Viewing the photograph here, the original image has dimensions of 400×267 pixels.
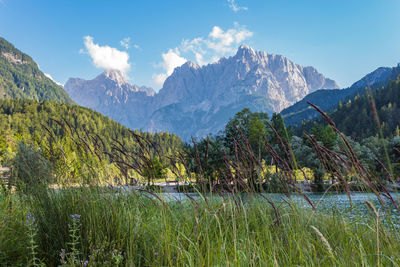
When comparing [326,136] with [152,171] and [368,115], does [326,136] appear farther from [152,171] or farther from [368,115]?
[368,115]

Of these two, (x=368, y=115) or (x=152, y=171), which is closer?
(x=152, y=171)

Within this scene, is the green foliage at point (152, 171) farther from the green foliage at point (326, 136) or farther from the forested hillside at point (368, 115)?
the forested hillside at point (368, 115)

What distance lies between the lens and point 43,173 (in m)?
3.61

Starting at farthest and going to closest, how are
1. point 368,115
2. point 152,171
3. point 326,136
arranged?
1. point 368,115
2. point 326,136
3. point 152,171

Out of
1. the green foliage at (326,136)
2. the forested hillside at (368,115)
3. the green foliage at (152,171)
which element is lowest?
the green foliage at (152,171)

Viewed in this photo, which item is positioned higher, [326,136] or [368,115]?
[368,115]

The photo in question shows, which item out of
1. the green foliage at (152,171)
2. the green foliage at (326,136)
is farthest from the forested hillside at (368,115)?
the green foliage at (152,171)

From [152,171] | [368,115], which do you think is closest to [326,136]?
[152,171]

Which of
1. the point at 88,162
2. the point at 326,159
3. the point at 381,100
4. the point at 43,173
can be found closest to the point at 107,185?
the point at 88,162

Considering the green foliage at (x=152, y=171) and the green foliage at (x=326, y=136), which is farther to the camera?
the green foliage at (x=326, y=136)

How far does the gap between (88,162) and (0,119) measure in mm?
134762

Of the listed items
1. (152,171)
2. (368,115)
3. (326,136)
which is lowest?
(152,171)

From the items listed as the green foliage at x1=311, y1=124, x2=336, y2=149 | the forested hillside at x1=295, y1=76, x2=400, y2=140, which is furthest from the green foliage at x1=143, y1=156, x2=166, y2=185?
the forested hillside at x1=295, y1=76, x2=400, y2=140

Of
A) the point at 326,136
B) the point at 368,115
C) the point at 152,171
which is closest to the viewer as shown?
the point at 152,171
